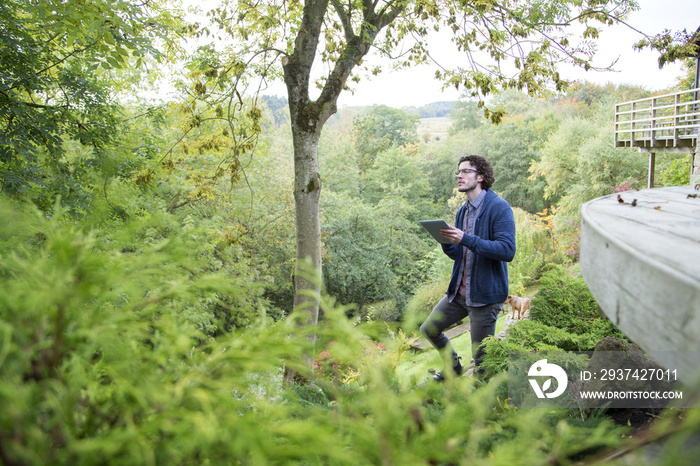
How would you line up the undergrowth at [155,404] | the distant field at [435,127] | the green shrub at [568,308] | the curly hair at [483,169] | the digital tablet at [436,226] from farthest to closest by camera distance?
1. the distant field at [435,127]
2. the green shrub at [568,308]
3. the curly hair at [483,169]
4. the digital tablet at [436,226]
5. the undergrowth at [155,404]

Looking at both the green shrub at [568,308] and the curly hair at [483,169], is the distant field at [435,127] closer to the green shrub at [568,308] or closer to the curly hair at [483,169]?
the green shrub at [568,308]

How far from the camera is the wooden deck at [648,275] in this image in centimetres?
50

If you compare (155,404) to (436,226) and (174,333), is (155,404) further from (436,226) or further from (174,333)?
(436,226)

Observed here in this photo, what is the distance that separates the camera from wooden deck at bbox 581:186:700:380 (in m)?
0.50

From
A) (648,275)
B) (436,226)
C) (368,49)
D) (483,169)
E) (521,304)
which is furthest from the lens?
(521,304)

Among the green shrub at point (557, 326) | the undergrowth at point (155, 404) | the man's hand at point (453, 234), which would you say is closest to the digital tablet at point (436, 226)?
the man's hand at point (453, 234)

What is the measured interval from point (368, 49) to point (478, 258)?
10.6 feet

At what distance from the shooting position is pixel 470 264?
11.0 ft

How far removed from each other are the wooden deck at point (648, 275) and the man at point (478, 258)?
2.09 meters

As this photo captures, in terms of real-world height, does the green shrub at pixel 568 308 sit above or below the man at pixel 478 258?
below

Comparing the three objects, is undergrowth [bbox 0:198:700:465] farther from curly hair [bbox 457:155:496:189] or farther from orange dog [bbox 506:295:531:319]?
orange dog [bbox 506:295:531:319]

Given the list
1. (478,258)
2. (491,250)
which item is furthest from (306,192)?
(491,250)

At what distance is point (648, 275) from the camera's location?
58 centimetres

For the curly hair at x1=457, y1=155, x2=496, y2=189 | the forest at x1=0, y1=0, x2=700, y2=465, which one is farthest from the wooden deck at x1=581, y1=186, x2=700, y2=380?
the curly hair at x1=457, y1=155, x2=496, y2=189
